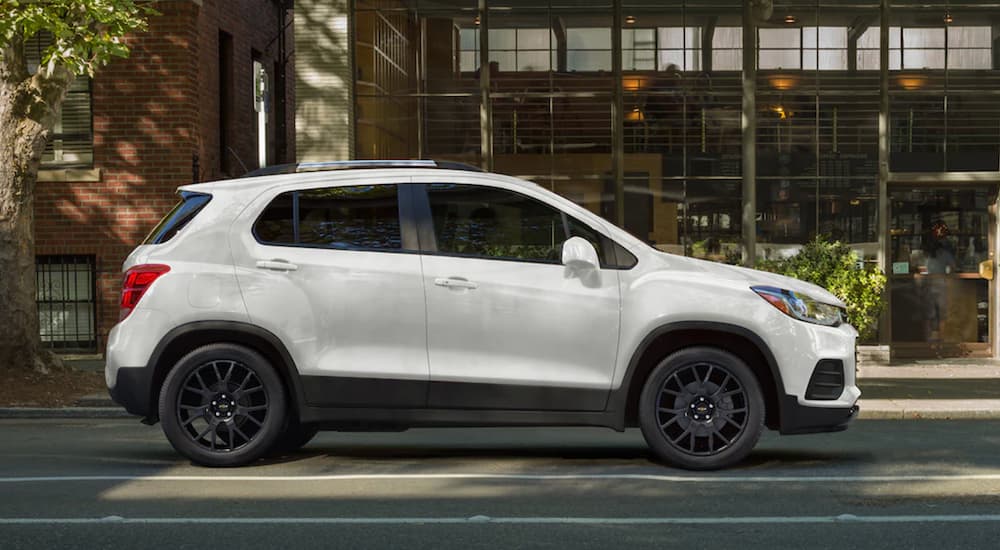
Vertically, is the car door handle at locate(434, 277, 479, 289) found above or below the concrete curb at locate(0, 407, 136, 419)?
above

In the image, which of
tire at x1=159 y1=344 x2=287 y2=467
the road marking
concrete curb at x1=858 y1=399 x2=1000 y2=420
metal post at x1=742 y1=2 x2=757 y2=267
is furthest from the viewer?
metal post at x1=742 y1=2 x2=757 y2=267

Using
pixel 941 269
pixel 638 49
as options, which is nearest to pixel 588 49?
pixel 638 49

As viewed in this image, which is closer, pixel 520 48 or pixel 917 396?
pixel 917 396

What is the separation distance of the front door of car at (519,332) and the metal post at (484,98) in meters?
9.58

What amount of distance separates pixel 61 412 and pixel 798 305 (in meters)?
7.76

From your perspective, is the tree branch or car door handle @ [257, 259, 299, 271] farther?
the tree branch

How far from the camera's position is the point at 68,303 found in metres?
19.0

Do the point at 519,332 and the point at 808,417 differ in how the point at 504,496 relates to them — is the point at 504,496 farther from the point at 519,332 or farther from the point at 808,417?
the point at 808,417

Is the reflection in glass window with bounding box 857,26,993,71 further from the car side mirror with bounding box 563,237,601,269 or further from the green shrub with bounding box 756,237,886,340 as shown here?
the car side mirror with bounding box 563,237,601,269

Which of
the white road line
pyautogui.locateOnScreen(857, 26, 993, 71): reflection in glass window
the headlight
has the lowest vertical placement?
the white road line

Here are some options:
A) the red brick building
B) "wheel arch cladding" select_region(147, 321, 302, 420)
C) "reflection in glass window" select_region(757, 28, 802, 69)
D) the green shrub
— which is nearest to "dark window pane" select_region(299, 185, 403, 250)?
"wheel arch cladding" select_region(147, 321, 302, 420)

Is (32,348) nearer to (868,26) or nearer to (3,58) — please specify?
(3,58)

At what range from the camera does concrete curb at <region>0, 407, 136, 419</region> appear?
12602mm

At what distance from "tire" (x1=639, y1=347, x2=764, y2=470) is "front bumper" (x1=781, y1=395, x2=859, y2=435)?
0.17 m
